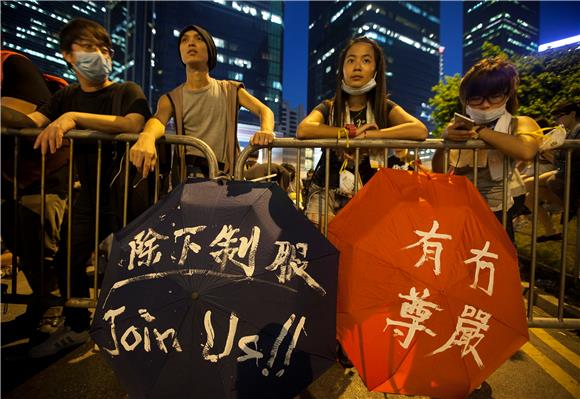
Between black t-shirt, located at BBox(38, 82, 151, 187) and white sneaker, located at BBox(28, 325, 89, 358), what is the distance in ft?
3.98

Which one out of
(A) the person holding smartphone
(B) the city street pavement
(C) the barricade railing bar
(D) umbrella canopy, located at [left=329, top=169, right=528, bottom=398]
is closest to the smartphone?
(A) the person holding smartphone

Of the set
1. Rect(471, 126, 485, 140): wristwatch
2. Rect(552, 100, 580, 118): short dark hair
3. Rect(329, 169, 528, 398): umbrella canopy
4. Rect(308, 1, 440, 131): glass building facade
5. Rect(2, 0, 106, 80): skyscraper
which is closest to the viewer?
Rect(329, 169, 528, 398): umbrella canopy

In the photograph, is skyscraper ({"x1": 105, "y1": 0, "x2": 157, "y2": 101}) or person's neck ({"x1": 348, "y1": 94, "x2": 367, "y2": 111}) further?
skyscraper ({"x1": 105, "y1": 0, "x2": 157, "y2": 101})

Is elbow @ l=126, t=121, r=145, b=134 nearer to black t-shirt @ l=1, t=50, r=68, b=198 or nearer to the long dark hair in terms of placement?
black t-shirt @ l=1, t=50, r=68, b=198

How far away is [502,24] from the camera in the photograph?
82250mm

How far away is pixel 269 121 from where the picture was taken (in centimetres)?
263

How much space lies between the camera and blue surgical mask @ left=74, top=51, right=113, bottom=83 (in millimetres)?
2461

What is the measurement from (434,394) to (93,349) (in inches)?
102

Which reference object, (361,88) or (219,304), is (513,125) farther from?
(219,304)

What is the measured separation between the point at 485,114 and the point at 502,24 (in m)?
104

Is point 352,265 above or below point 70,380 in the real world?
above

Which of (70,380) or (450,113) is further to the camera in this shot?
(450,113)

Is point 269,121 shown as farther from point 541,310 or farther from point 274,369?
point 541,310

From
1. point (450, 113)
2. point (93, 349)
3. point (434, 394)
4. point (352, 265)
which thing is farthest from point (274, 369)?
point (450, 113)
